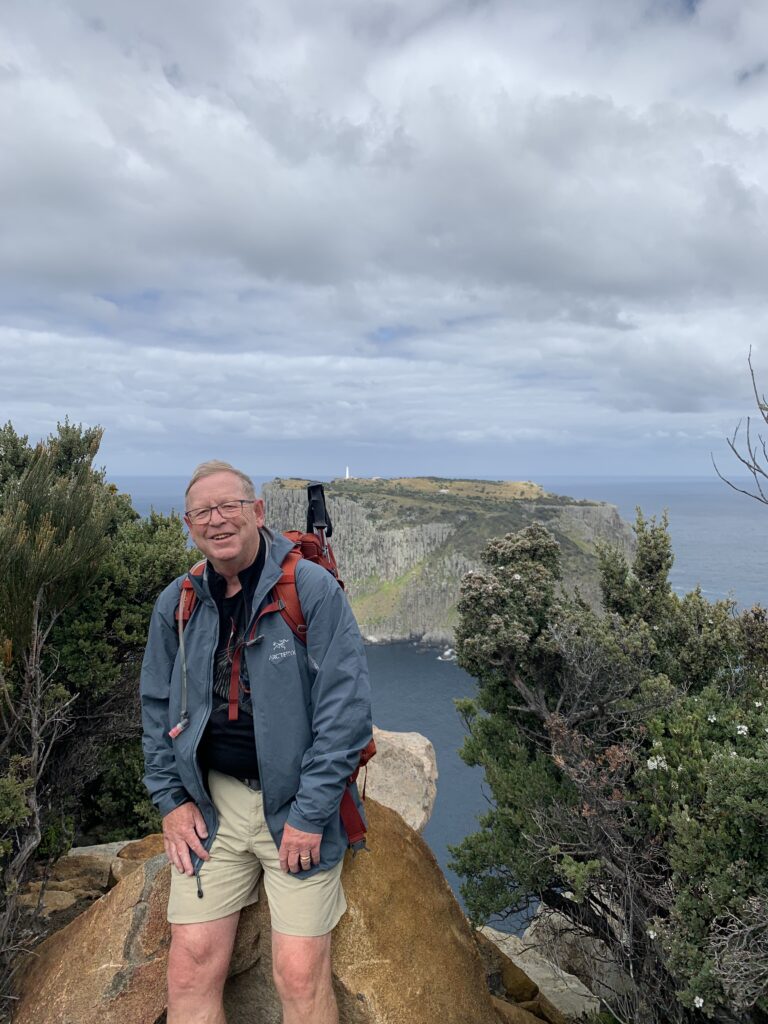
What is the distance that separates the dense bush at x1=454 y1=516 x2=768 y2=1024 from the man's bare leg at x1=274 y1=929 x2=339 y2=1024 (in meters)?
3.43

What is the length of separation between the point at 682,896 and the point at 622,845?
1486 millimetres

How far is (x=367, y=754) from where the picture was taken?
4.65 metres

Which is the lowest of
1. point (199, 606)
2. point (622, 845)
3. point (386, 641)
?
point (386, 641)

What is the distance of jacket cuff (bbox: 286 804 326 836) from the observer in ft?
13.4

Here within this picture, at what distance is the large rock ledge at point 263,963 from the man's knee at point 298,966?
78 cm

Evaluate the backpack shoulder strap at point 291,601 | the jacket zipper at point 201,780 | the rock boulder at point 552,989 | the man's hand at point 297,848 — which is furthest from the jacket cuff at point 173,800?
the rock boulder at point 552,989

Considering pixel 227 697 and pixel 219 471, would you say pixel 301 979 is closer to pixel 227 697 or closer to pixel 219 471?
pixel 227 697

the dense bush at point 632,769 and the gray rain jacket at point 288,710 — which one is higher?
the gray rain jacket at point 288,710

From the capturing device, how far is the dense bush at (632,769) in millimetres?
6109

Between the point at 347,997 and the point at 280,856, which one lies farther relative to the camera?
the point at 347,997

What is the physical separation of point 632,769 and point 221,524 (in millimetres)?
7111

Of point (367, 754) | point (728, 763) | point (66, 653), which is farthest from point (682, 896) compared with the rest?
point (66, 653)

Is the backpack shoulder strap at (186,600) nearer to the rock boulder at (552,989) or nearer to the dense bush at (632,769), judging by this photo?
the dense bush at (632,769)

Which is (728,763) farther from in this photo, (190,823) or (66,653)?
(66,653)
